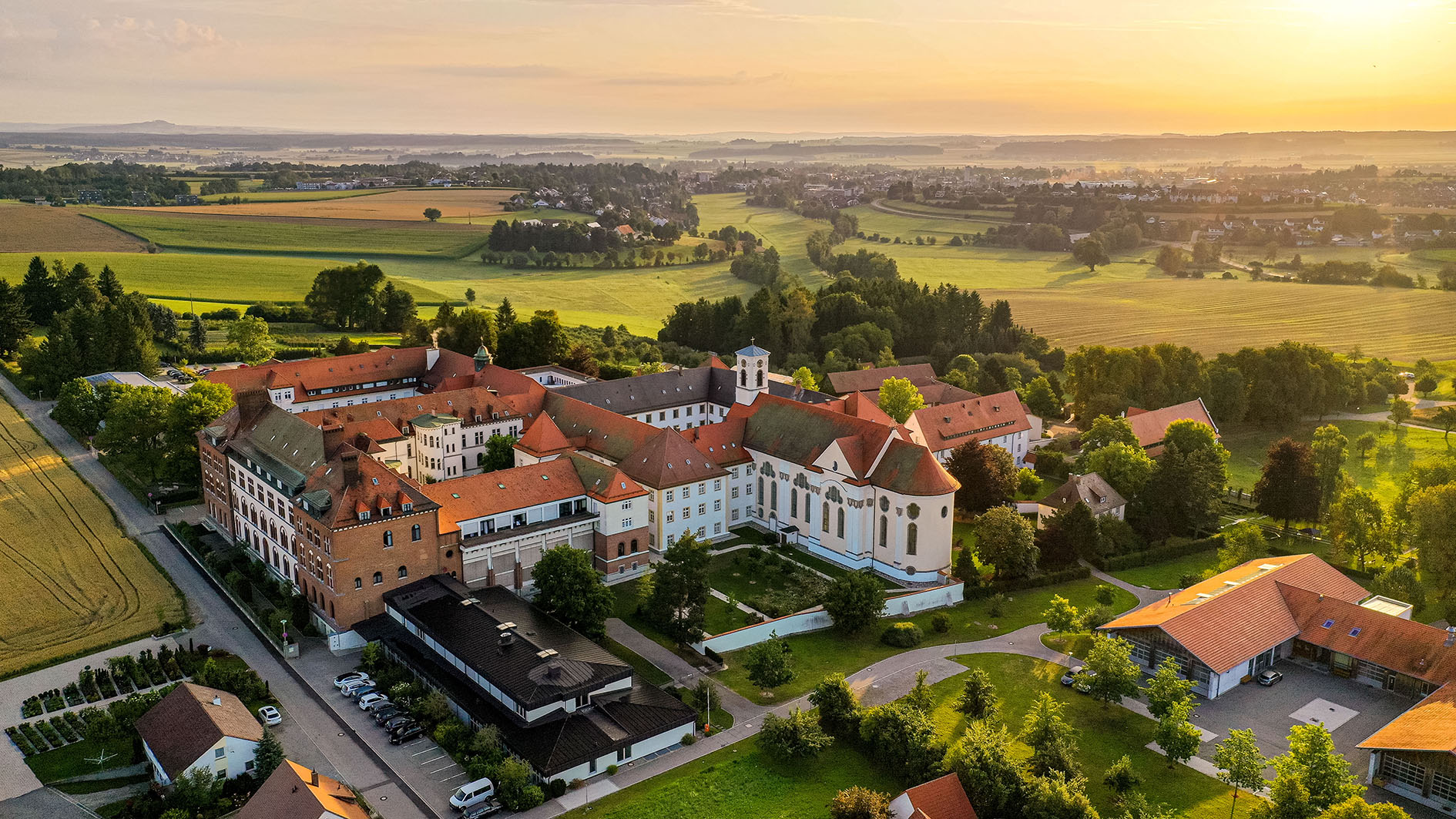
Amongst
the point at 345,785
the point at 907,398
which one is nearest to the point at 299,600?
the point at 345,785

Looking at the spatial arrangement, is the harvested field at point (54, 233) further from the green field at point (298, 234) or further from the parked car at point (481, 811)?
the parked car at point (481, 811)

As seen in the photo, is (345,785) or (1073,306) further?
(1073,306)

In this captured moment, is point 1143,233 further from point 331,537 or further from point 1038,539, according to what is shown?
point 331,537

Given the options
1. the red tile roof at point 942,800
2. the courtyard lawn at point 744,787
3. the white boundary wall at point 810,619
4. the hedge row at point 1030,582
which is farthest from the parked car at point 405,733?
the hedge row at point 1030,582

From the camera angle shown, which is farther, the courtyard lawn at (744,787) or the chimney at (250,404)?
the chimney at (250,404)

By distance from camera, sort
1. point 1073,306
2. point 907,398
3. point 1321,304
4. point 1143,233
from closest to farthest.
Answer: point 907,398 < point 1321,304 < point 1073,306 < point 1143,233

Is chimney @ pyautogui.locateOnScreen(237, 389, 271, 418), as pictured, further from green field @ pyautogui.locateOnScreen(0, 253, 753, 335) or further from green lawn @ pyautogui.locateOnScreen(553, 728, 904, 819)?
green field @ pyautogui.locateOnScreen(0, 253, 753, 335)

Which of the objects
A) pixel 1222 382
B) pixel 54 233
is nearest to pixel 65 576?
pixel 1222 382

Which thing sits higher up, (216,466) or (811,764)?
(216,466)
